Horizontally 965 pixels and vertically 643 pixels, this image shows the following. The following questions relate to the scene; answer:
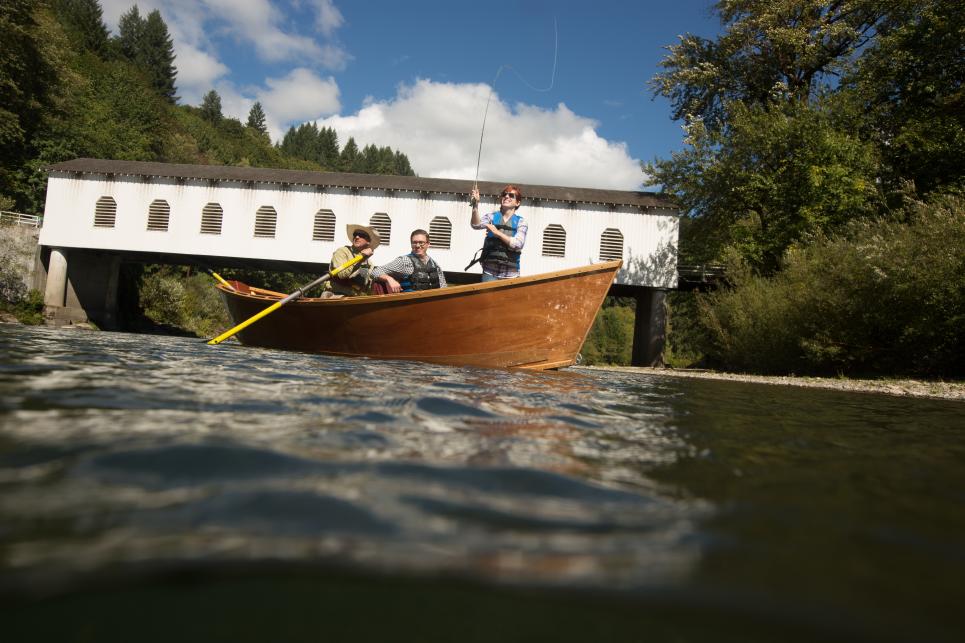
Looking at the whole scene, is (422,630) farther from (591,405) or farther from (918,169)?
(918,169)

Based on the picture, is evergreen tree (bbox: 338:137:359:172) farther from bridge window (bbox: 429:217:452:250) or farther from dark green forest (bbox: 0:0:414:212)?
bridge window (bbox: 429:217:452:250)

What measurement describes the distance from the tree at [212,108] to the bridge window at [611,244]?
84541 millimetres

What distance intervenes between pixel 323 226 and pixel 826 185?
1686 cm

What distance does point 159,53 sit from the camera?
7388 centimetres

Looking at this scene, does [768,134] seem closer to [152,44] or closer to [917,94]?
[917,94]

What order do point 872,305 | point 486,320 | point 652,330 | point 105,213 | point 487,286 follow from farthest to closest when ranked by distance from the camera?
point 105,213, point 652,330, point 872,305, point 486,320, point 487,286

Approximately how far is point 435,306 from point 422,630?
527cm

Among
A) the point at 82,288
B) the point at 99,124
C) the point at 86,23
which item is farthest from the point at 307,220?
the point at 86,23

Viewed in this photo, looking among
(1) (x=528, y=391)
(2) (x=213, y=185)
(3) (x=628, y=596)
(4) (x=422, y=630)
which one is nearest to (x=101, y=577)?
(4) (x=422, y=630)

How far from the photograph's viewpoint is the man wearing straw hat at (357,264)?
25.4 ft

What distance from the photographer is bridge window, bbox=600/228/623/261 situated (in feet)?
62.7

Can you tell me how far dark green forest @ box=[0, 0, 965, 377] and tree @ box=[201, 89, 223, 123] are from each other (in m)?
62.0

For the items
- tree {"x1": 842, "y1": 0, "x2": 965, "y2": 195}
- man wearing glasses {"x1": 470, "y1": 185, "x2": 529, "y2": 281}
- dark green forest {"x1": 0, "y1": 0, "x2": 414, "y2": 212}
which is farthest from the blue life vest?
dark green forest {"x1": 0, "y1": 0, "x2": 414, "y2": 212}

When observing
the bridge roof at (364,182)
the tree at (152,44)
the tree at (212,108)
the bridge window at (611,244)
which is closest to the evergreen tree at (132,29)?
the tree at (152,44)
